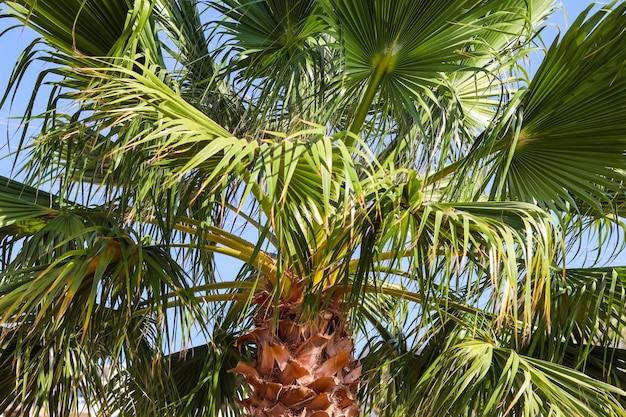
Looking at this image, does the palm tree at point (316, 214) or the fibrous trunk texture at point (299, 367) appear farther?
the fibrous trunk texture at point (299, 367)

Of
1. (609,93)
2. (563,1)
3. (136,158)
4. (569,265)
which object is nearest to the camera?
(609,93)

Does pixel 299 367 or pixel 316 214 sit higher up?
pixel 316 214

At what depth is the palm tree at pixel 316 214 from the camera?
9.14ft

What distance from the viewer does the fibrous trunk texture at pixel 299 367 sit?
3.23 meters

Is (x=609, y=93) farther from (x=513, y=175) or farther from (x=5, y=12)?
(x=5, y=12)

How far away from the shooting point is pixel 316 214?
2.93 m

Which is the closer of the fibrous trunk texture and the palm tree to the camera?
the palm tree

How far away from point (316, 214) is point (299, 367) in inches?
28.1

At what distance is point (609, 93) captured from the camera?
10.0 ft

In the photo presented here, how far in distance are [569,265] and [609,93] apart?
1.19 metres

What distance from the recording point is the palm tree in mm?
2787

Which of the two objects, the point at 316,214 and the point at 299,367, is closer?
the point at 316,214

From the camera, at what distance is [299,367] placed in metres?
3.24

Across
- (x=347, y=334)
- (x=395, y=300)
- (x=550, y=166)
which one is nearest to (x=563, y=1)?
(x=550, y=166)
